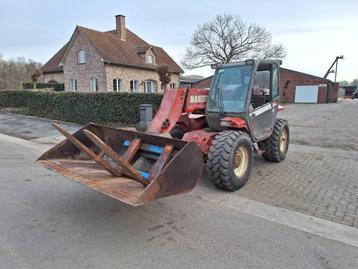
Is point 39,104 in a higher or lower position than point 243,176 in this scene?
higher

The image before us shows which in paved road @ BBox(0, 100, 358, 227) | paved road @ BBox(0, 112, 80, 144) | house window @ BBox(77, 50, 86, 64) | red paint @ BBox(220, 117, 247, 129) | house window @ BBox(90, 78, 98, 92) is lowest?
paved road @ BBox(0, 100, 358, 227)

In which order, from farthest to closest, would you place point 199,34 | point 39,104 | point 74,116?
point 199,34
point 39,104
point 74,116

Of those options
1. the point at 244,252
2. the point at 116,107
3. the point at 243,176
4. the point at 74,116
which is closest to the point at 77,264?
the point at 244,252

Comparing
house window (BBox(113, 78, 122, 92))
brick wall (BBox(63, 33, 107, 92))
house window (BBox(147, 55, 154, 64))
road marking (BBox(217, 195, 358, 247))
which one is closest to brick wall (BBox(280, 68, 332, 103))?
house window (BBox(147, 55, 154, 64))

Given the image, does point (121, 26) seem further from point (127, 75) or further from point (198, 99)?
point (198, 99)

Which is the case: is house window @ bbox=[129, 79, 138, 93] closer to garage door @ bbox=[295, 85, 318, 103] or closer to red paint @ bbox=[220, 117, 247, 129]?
garage door @ bbox=[295, 85, 318, 103]

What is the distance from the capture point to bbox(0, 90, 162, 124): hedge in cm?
1192

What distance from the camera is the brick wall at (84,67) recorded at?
22594 mm

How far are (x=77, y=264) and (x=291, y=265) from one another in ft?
6.92

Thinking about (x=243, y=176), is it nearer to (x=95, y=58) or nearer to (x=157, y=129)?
(x=157, y=129)

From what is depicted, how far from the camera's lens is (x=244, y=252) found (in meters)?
2.85

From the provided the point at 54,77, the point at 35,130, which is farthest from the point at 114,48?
the point at 35,130

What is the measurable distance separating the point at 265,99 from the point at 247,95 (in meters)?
1.15

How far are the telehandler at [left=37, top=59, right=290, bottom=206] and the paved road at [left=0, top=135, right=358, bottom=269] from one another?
0.52 meters
